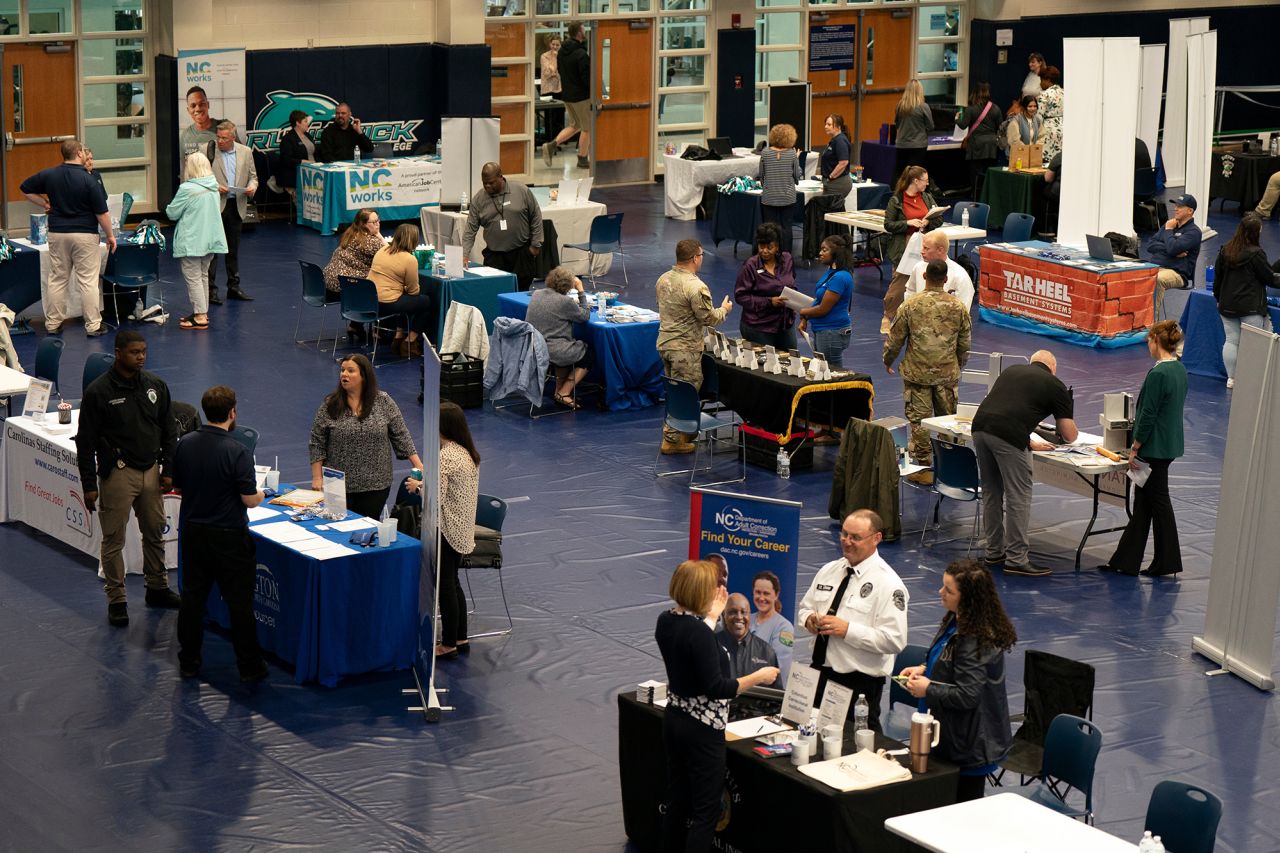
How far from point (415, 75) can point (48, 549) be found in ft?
42.9

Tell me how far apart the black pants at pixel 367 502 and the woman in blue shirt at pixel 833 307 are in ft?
15.0

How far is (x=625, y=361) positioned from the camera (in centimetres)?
1368

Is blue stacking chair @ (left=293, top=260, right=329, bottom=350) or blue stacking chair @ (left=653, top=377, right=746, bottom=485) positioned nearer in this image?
blue stacking chair @ (left=653, top=377, right=746, bottom=485)

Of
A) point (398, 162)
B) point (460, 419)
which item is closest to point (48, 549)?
point (460, 419)

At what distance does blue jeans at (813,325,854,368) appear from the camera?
13227 millimetres

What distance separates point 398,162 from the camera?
2131 cm

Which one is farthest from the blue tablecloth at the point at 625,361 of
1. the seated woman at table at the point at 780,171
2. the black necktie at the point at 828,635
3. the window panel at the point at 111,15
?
the window panel at the point at 111,15

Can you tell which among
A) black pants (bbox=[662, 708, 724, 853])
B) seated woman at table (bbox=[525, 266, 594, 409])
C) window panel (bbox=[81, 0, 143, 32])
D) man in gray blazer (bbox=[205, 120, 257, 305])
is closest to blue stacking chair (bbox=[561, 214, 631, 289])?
man in gray blazer (bbox=[205, 120, 257, 305])

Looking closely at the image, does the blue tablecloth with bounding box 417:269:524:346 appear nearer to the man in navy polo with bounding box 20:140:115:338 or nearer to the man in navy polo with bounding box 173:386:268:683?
the man in navy polo with bounding box 20:140:115:338

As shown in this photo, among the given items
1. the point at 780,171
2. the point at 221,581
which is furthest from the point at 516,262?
the point at 221,581

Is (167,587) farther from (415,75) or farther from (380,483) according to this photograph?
(415,75)

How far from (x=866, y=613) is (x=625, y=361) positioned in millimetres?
6886

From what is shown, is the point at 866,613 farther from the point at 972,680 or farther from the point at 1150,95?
the point at 1150,95

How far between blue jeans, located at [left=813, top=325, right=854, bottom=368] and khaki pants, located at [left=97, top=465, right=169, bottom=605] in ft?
18.0
